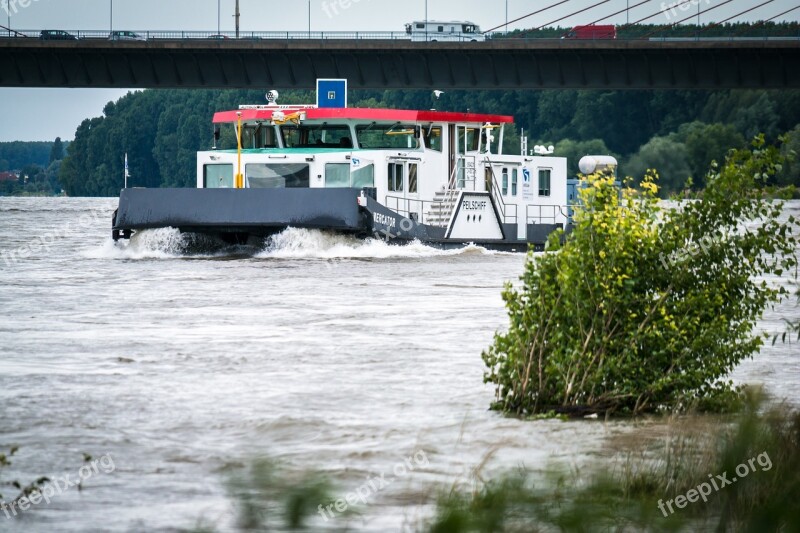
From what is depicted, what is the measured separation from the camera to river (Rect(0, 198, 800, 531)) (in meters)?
7.66

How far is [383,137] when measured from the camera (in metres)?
29.9

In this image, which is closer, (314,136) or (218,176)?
(218,176)

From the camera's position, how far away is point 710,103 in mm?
Result: 111375

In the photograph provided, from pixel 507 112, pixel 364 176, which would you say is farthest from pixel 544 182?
pixel 507 112

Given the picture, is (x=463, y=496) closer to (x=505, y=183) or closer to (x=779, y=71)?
(x=505, y=183)

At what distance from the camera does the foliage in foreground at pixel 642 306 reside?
9.70m

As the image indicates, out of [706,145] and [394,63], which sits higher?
[394,63]

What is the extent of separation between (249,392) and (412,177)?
1880 centimetres

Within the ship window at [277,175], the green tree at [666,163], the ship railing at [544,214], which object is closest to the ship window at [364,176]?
the ship window at [277,175]

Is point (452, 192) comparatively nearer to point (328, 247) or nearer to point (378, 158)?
point (378, 158)

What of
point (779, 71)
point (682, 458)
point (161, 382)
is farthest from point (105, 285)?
point (779, 71)

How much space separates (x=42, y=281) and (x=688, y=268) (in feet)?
54.2

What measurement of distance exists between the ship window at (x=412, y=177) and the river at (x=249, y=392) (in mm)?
5845

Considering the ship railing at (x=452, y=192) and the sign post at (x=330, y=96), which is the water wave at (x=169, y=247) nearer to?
the sign post at (x=330, y=96)
